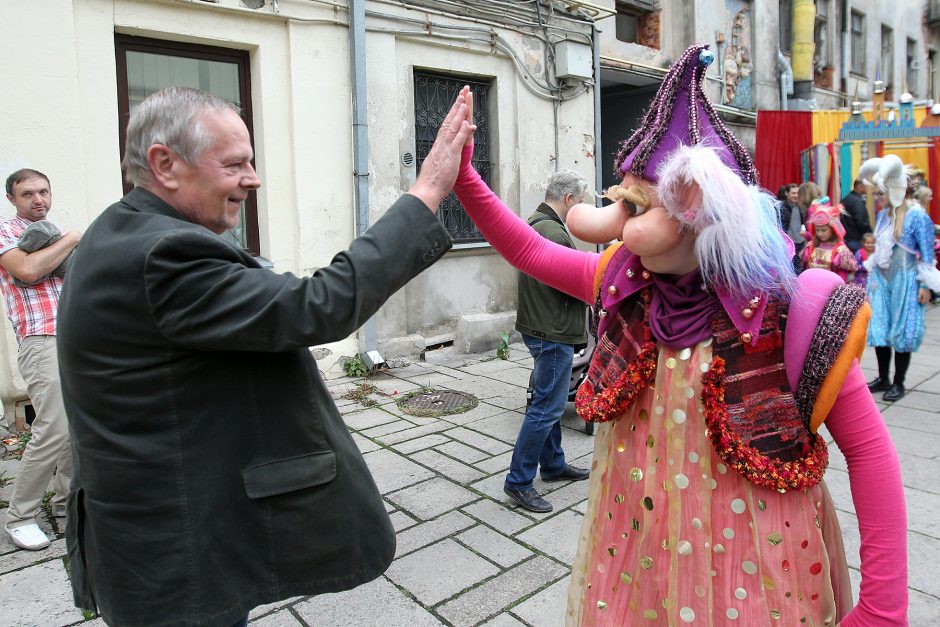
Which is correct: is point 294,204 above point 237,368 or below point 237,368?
above

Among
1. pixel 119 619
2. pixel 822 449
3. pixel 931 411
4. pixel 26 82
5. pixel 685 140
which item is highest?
pixel 26 82

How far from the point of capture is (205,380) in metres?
1.35

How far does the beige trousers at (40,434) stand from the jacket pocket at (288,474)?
250 cm

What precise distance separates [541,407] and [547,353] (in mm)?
306

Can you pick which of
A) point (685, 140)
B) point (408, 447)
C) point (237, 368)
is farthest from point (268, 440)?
point (408, 447)

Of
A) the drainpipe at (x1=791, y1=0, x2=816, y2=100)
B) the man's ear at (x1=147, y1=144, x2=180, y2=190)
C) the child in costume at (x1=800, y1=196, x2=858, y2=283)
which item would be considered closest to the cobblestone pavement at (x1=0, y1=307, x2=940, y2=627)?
the child in costume at (x1=800, y1=196, x2=858, y2=283)

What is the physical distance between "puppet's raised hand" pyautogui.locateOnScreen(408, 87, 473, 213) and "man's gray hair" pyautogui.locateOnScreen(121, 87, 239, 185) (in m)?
0.44

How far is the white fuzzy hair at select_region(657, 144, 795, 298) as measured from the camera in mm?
1284

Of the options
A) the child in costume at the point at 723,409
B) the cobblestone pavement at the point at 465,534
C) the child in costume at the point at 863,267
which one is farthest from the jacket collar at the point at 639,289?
the child in costume at the point at 863,267

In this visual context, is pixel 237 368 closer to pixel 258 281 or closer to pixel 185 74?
pixel 258 281

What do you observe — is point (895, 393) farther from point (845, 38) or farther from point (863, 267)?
point (845, 38)

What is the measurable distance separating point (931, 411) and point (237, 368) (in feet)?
19.0

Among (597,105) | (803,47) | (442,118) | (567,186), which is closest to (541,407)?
(567,186)

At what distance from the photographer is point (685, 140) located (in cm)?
141
